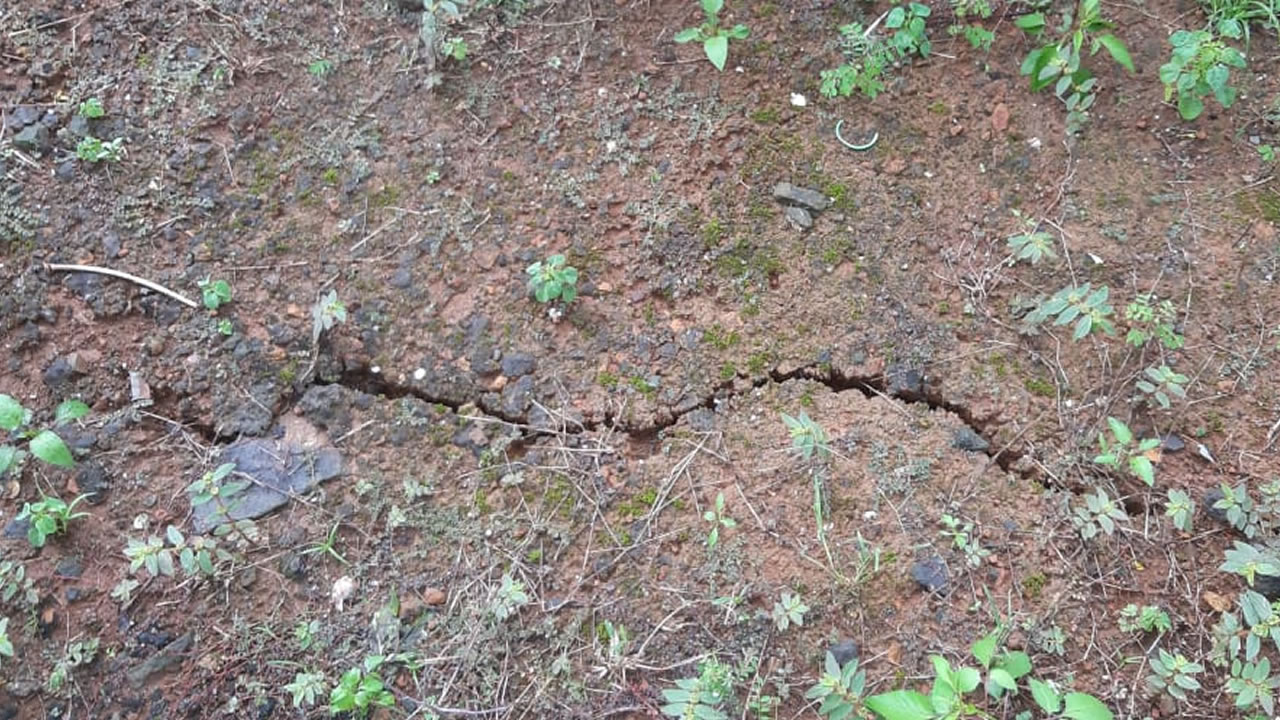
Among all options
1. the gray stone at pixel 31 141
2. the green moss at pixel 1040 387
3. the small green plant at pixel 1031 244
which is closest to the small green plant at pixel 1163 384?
the green moss at pixel 1040 387

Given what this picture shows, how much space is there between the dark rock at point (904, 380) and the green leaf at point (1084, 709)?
74 centimetres

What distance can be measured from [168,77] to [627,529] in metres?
1.70

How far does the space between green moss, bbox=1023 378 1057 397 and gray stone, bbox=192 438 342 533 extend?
5.26ft

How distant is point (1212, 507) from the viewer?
2.08 m

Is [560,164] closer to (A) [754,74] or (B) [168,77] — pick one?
(A) [754,74]

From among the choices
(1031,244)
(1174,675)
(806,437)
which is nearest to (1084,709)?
(1174,675)

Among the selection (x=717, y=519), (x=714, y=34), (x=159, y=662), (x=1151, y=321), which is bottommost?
(x=159, y=662)

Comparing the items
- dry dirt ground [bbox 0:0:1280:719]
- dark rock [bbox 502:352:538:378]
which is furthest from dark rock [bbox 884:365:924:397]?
dark rock [bbox 502:352:538:378]

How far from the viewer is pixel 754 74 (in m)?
2.54

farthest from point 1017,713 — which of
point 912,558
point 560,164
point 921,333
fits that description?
point 560,164

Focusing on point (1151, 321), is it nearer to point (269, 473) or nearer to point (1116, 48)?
point (1116, 48)

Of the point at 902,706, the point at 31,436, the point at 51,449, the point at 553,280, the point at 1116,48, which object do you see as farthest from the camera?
the point at 1116,48

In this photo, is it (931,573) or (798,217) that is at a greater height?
(798,217)

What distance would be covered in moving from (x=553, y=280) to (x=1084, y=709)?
141cm
